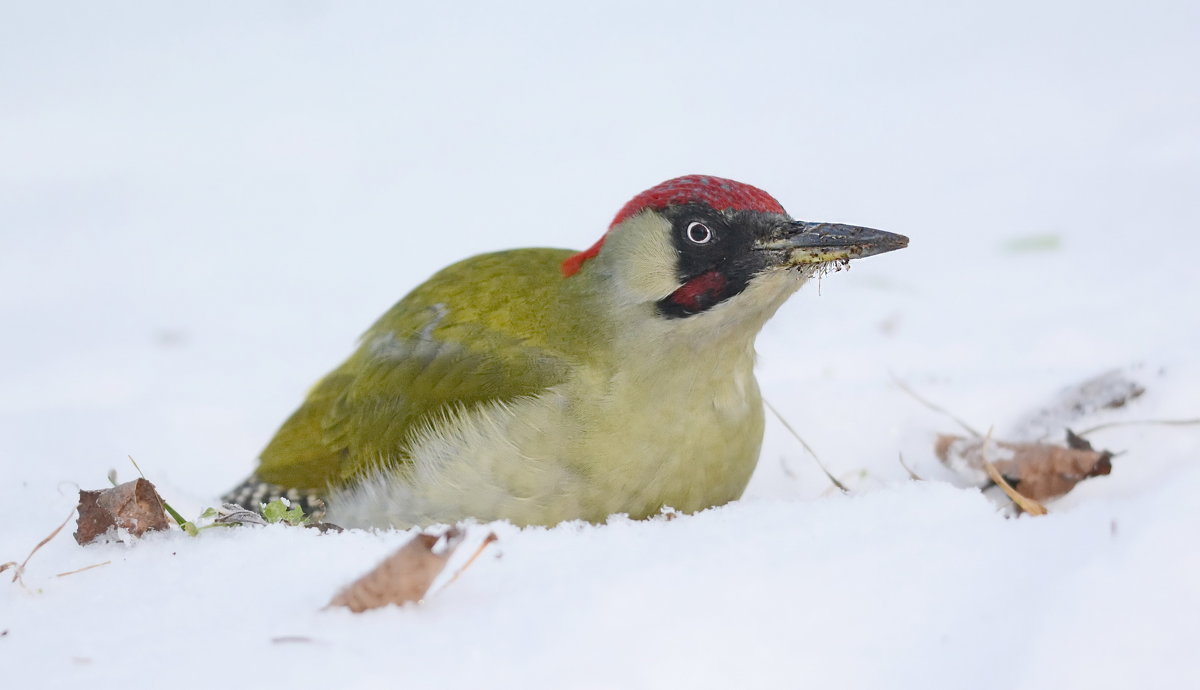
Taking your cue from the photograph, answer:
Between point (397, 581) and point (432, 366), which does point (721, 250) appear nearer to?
point (432, 366)

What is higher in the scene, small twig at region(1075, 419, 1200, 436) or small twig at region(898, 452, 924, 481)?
small twig at region(898, 452, 924, 481)

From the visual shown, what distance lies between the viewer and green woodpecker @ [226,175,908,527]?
293 cm

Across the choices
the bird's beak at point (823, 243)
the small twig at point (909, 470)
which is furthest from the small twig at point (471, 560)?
the small twig at point (909, 470)

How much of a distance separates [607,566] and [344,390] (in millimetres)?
1352

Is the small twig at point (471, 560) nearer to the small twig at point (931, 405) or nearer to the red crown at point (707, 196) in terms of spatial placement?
the red crown at point (707, 196)

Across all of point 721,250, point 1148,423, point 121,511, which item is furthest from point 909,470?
point 121,511

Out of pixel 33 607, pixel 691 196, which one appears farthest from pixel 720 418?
pixel 33 607

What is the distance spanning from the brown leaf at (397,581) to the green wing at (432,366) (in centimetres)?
84

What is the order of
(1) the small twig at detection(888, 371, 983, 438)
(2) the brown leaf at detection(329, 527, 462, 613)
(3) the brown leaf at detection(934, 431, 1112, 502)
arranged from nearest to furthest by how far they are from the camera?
(2) the brown leaf at detection(329, 527, 462, 613), (3) the brown leaf at detection(934, 431, 1112, 502), (1) the small twig at detection(888, 371, 983, 438)

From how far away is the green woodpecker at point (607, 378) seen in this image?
2932mm

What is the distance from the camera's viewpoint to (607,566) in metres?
2.35

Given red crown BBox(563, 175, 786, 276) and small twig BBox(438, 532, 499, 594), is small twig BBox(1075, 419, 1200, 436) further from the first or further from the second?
small twig BBox(438, 532, 499, 594)

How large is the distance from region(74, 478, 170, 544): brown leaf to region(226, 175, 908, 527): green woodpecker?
0.62m

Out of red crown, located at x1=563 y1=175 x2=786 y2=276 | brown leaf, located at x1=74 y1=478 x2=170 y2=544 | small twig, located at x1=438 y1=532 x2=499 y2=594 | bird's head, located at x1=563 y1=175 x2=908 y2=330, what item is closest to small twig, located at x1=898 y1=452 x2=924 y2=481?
bird's head, located at x1=563 y1=175 x2=908 y2=330
